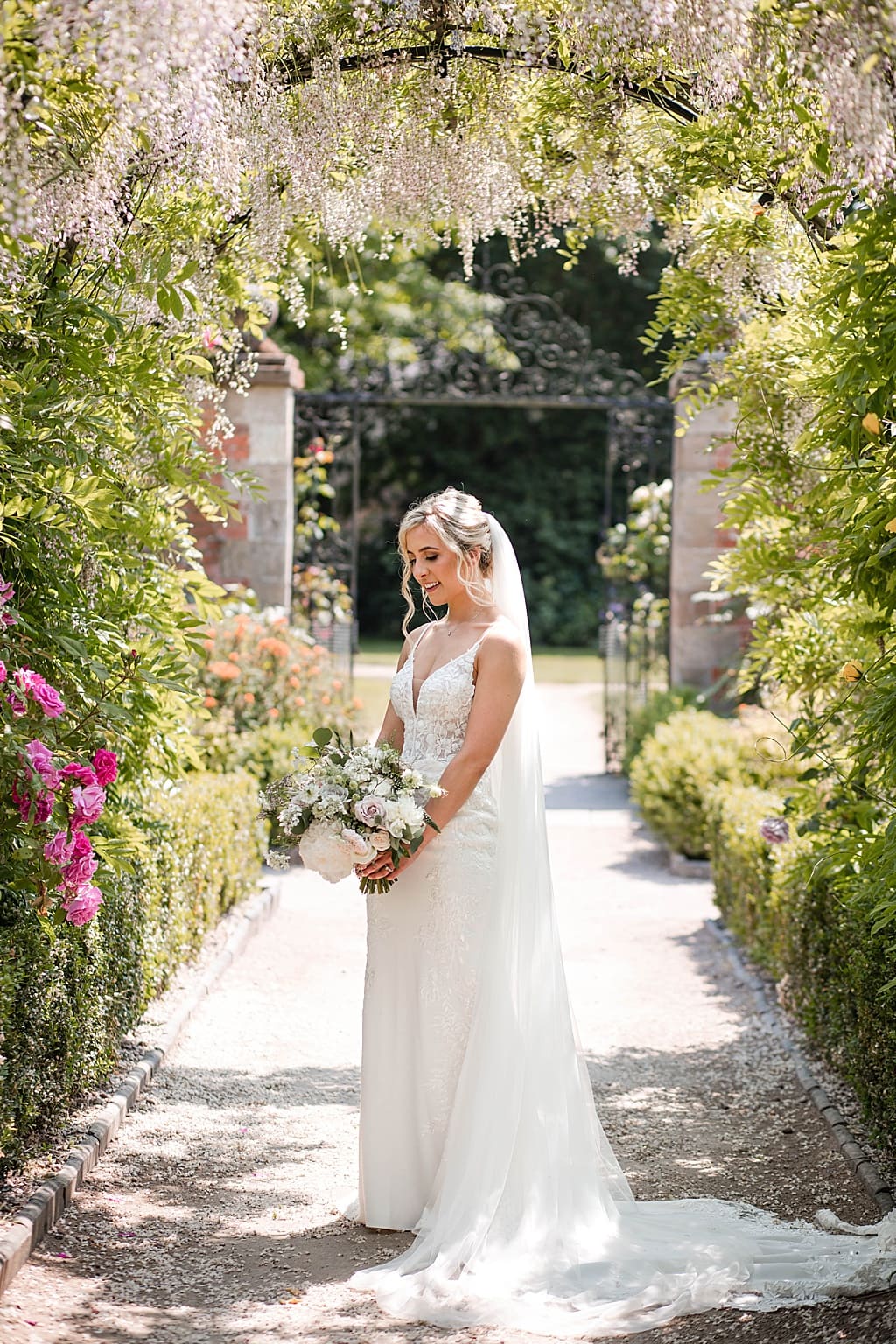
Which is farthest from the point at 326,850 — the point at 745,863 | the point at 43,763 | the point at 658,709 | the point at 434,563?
the point at 658,709

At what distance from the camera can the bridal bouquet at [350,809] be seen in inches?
140

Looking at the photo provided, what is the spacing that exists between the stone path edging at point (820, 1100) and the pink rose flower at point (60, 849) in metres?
2.23

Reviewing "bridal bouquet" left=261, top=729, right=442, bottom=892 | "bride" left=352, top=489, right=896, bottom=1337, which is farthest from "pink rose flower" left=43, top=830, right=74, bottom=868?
"bride" left=352, top=489, right=896, bottom=1337

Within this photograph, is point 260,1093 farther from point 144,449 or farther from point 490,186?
point 490,186

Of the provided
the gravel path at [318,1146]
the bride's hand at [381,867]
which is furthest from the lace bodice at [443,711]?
the gravel path at [318,1146]

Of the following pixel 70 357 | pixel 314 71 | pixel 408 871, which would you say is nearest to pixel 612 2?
pixel 314 71

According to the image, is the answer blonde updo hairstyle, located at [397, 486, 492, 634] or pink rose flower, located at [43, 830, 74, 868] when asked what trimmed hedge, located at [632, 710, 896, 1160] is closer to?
blonde updo hairstyle, located at [397, 486, 492, 634]

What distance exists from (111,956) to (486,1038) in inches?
57.2

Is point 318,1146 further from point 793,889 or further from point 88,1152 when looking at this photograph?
point 793,889

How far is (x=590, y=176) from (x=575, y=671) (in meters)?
17.4

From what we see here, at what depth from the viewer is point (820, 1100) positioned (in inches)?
190

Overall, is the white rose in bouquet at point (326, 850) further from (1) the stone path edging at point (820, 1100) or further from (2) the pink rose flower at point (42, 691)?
(1) the stone path edging at point (820, 1100)

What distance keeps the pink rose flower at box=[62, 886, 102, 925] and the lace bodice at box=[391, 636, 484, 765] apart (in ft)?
2.87

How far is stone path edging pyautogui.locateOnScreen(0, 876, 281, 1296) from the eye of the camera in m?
3.46
